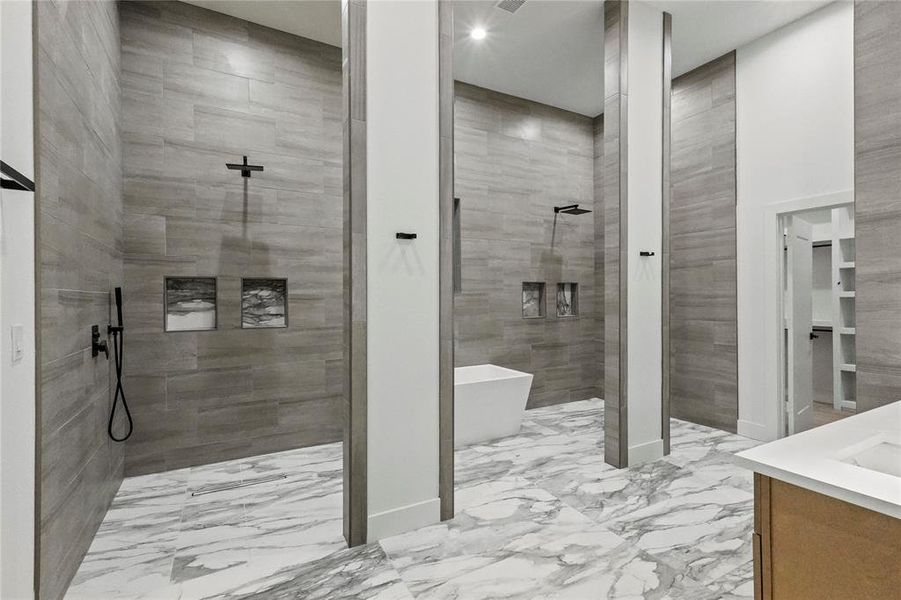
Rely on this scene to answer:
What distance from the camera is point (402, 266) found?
7.73 ft

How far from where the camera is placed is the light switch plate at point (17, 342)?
1.38 metres

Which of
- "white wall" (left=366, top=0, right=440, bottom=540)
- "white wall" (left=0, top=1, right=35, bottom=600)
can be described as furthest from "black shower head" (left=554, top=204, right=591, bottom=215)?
"white wall" (left=0, top=1, right=35, bottom=600)

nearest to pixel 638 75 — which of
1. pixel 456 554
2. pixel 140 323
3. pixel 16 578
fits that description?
pixel 456 554

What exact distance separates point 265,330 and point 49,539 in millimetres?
1947

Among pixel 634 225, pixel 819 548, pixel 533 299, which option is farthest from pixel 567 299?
pixel 819 548

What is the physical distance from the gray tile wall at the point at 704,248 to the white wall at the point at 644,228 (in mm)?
A: 1057

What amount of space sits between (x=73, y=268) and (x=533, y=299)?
4083 millimetres

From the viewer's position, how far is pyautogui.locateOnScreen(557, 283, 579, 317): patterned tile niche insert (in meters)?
5.25

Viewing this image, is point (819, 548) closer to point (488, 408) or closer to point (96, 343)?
point (488, 408)

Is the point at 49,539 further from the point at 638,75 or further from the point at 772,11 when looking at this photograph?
the point at 772,11

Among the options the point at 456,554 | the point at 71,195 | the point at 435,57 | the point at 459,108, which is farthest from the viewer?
the point at 459,108

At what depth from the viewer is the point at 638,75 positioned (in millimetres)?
3324

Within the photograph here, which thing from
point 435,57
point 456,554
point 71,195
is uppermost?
point 435,57

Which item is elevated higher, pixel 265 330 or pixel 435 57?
pixel 435 57
